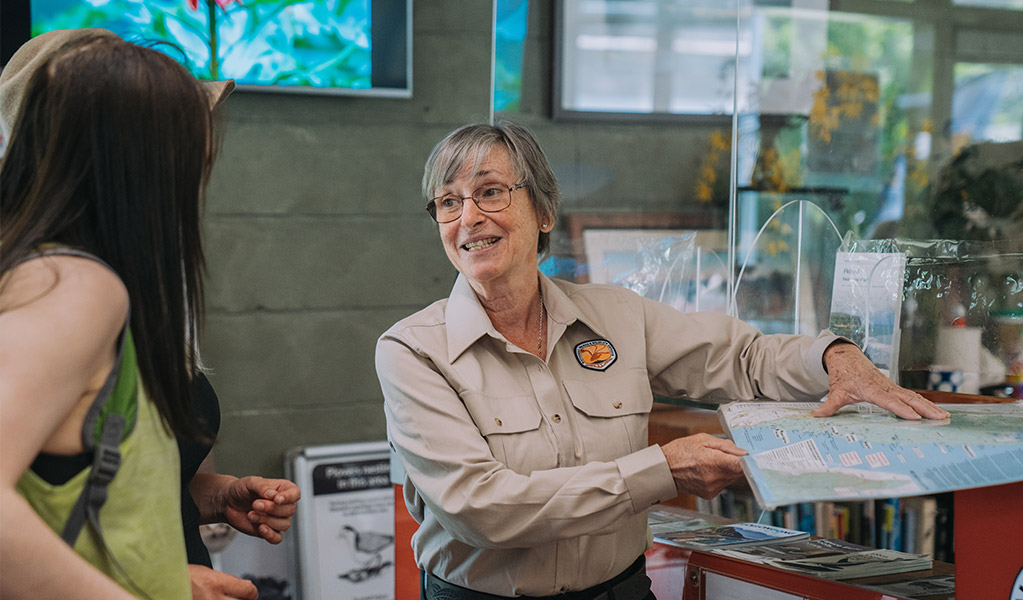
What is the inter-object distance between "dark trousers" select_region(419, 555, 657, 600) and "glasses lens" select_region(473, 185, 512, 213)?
717mm

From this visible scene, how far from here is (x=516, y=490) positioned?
1.38m

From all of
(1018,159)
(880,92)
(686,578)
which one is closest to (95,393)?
(686,578)

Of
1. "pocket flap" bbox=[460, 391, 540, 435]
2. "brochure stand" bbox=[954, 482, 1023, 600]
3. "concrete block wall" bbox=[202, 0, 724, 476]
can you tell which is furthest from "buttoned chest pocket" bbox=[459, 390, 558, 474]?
"concrete block wall" bbox=[202, 0, 724, 476]

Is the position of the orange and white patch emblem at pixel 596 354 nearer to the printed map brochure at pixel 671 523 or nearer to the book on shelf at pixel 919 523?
the printed map brochure at pixel 671 523

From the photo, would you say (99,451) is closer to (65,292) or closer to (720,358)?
(65,292)

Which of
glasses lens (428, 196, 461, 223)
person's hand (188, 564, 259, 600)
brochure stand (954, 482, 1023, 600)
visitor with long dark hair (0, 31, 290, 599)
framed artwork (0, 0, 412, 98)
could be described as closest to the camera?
visitor with long dark hair (0, 31, 290, 599)

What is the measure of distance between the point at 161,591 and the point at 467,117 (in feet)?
8.79

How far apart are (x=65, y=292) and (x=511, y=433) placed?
0.90 m

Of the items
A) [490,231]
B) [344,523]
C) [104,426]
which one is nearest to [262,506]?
[104,426]

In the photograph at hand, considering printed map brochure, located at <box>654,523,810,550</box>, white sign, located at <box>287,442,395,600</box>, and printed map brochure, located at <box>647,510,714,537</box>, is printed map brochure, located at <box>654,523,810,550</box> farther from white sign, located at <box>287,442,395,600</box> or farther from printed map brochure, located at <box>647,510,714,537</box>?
white sign, located at <box>287,442,395,600</box>

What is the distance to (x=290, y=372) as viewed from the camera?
328 centimetres

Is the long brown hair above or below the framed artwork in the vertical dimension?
below

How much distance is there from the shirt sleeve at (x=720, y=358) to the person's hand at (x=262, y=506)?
765 mm

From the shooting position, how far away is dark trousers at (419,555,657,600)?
5.19ft
